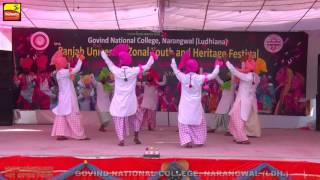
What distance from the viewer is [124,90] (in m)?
7.85

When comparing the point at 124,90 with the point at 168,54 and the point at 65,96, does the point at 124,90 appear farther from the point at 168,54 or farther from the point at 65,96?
the point at 168,54

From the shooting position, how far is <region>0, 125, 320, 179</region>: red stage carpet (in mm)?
6148

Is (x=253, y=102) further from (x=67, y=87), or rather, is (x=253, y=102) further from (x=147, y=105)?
(x=67, y=87)

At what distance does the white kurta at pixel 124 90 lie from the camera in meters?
7.80

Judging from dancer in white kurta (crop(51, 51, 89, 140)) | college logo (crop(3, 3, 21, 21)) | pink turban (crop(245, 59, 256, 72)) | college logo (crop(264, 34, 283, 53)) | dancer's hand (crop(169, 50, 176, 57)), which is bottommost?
dancer in white kurta (crop(51, 51, 89, 140))

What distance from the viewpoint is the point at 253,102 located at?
29.0ft

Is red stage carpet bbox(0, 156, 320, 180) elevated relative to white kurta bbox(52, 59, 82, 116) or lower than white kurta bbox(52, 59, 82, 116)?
lower

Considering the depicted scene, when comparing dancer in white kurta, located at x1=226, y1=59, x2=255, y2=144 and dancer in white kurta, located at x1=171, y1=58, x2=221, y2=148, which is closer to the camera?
dancer in white kurta, located at x1=171, y1=58, x2=221, y2=148

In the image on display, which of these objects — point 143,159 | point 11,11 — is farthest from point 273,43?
point 143,159

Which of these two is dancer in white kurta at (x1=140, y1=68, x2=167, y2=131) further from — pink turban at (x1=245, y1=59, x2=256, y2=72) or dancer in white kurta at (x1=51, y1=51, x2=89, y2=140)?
pink turban at (x1=245, y1=59, x2=256, y2=72)

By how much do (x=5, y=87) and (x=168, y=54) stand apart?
3.17m

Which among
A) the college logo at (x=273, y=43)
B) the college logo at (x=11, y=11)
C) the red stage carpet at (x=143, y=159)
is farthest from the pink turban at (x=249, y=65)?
the college logo at (x=11, y=11)

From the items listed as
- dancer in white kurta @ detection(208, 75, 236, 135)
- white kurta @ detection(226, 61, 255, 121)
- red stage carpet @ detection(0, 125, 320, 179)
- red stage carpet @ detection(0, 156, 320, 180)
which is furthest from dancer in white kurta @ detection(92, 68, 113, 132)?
red stage carpet @ detection(0, 156, 320, 180)

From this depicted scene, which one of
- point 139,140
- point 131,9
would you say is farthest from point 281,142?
point 131,9
